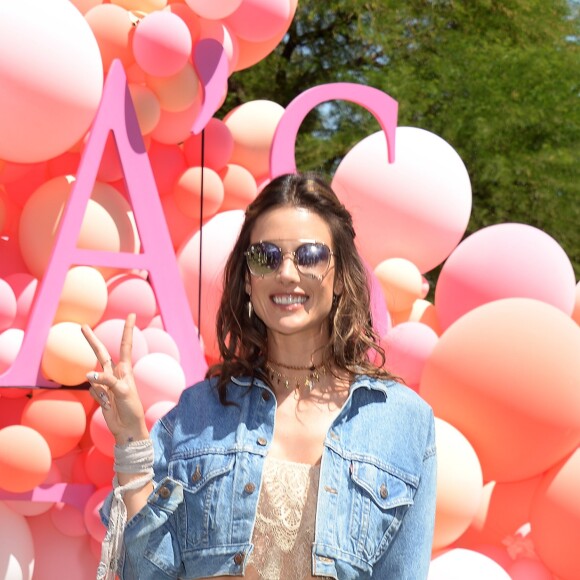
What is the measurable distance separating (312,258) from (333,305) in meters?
0.15

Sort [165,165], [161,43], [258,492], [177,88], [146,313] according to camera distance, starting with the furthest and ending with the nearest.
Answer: [165,165] < [177,88] < [146,313] < [161,43] < [258,492]

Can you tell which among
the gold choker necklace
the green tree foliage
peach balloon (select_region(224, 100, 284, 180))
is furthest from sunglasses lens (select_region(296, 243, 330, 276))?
the green tree foliage

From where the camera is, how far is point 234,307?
6.48 feet

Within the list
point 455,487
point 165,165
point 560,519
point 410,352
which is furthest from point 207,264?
point 560,519

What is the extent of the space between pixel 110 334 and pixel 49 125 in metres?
0.80

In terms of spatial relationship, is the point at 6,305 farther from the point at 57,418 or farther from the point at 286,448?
the point at 286,448

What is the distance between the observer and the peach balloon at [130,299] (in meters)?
4.28

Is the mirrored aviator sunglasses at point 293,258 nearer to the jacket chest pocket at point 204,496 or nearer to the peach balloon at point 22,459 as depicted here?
the jacket chest pocket at point 204,496

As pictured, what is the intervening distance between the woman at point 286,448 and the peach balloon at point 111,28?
2.71 m

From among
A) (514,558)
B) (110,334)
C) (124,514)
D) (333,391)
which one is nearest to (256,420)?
(333,391)

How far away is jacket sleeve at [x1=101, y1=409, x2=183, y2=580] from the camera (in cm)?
173

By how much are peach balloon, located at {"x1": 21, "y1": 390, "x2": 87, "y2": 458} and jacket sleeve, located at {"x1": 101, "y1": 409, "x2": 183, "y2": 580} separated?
7.30ft

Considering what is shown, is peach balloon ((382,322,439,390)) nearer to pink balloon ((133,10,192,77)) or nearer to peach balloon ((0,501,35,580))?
pink balloon ((133,10,192,77))

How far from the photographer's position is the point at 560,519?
164 inches
